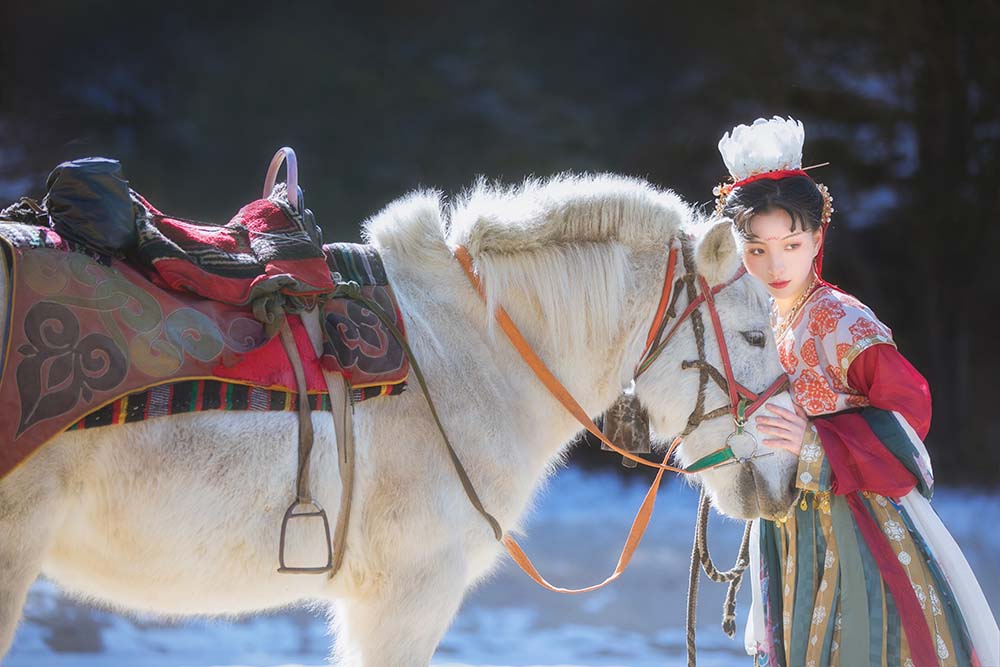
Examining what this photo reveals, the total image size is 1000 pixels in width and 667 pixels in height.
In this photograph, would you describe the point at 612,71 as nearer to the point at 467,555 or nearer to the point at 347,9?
the point at 347,9

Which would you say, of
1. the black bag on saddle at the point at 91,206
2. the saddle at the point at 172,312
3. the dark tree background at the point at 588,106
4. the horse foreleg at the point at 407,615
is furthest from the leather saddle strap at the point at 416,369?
the dark tree background at the point at 588,106

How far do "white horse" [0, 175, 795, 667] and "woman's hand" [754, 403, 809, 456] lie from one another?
0.13 feet

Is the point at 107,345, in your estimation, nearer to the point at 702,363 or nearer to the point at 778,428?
the point at 702,363

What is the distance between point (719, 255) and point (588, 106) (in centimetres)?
513

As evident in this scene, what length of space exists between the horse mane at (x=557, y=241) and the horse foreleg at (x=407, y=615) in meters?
0.58

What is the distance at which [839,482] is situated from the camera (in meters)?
1.87

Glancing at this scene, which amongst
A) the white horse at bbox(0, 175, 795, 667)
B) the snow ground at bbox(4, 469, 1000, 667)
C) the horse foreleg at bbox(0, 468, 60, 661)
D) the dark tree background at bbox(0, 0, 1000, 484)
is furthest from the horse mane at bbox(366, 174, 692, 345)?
the dark tree background at bbox(0, 0, 1000, 484)

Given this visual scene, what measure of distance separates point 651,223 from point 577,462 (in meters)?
5.31

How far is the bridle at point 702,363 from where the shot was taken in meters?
1.93

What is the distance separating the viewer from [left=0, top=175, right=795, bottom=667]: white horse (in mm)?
1591

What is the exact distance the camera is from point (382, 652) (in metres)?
1.79

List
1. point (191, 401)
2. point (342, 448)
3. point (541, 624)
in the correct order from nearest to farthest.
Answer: point (191, 401) → point (342, 448) → point (541, 624)

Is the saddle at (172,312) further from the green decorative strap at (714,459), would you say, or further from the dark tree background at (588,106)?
the dark tree background at (588,106)

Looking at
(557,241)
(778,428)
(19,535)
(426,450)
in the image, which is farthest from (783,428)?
(19,535)
